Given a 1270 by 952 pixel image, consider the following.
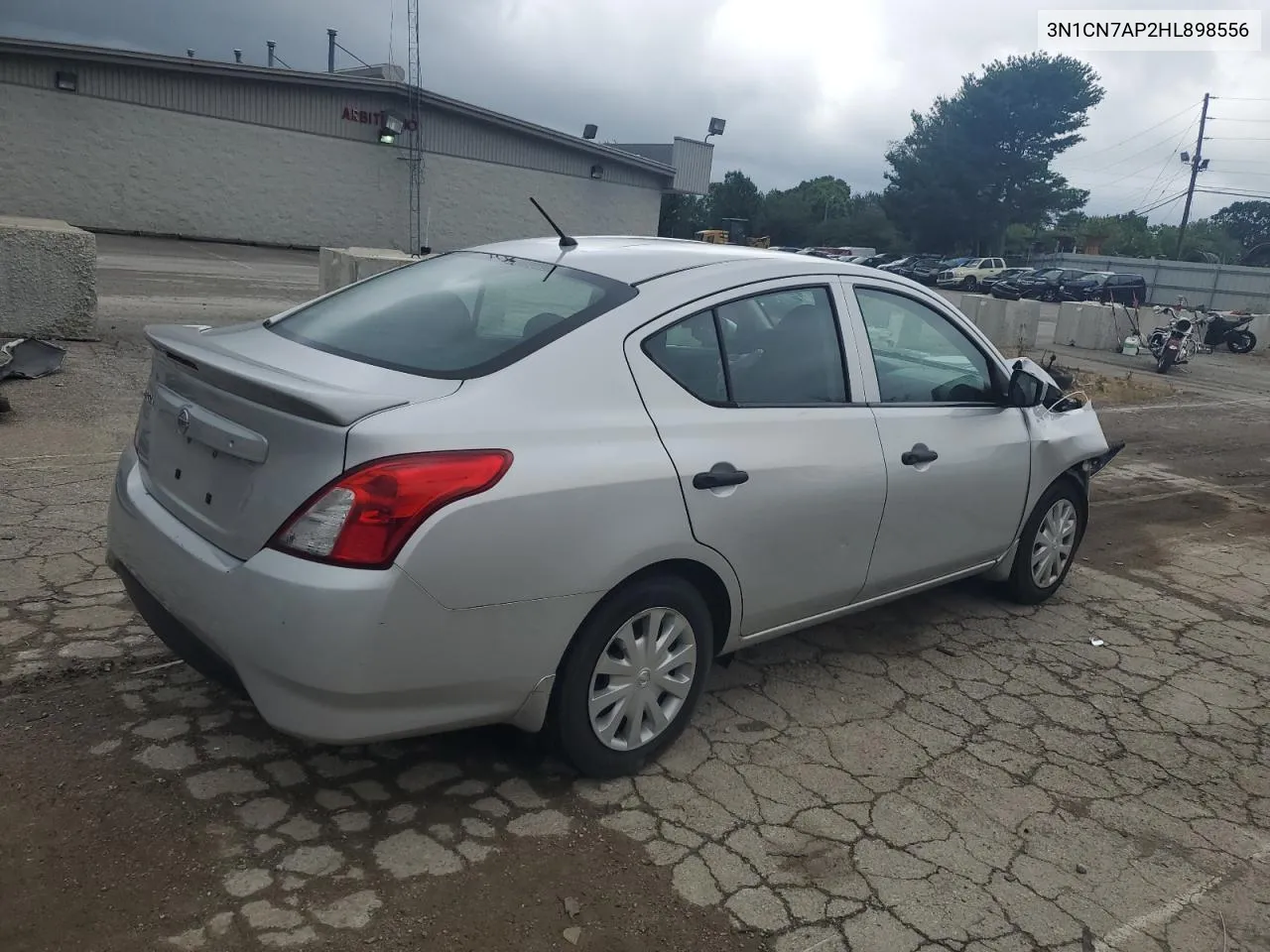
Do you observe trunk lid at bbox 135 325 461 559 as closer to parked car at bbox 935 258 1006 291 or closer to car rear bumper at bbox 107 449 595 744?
car rear bumper at bbox 107 449 595 744

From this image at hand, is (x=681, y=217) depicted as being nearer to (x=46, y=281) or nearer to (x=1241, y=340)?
(x=1241, y=340)

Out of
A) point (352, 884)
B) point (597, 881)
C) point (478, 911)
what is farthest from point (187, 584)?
point (597, 881)

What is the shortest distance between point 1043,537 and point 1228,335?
2068cm

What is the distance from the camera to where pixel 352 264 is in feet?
36.3

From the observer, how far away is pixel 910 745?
144 inches

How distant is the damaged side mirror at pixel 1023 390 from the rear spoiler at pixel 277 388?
112 inches

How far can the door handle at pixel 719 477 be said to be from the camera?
3166 mm

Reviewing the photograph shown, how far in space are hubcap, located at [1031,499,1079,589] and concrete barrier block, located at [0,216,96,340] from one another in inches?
310

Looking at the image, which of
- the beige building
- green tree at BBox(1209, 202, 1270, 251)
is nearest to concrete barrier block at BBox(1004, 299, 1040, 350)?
the beige building

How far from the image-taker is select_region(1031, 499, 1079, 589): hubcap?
4953 mm

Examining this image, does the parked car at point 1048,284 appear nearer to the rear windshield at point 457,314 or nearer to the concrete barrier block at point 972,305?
the concrete barrier block at point 972,305

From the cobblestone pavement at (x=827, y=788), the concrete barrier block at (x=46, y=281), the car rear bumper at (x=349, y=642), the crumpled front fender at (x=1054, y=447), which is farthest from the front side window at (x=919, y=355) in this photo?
the concrete barrier block at (x=46, y=281)

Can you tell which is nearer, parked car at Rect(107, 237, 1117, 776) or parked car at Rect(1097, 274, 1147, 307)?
parked car at Rect(107, 237, 1117, 776)

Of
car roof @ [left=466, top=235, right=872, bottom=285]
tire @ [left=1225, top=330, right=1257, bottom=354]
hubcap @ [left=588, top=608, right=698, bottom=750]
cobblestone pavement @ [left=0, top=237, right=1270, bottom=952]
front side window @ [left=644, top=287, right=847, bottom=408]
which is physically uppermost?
car roof @ [left=466, top=235, right=872, bottom=285]
